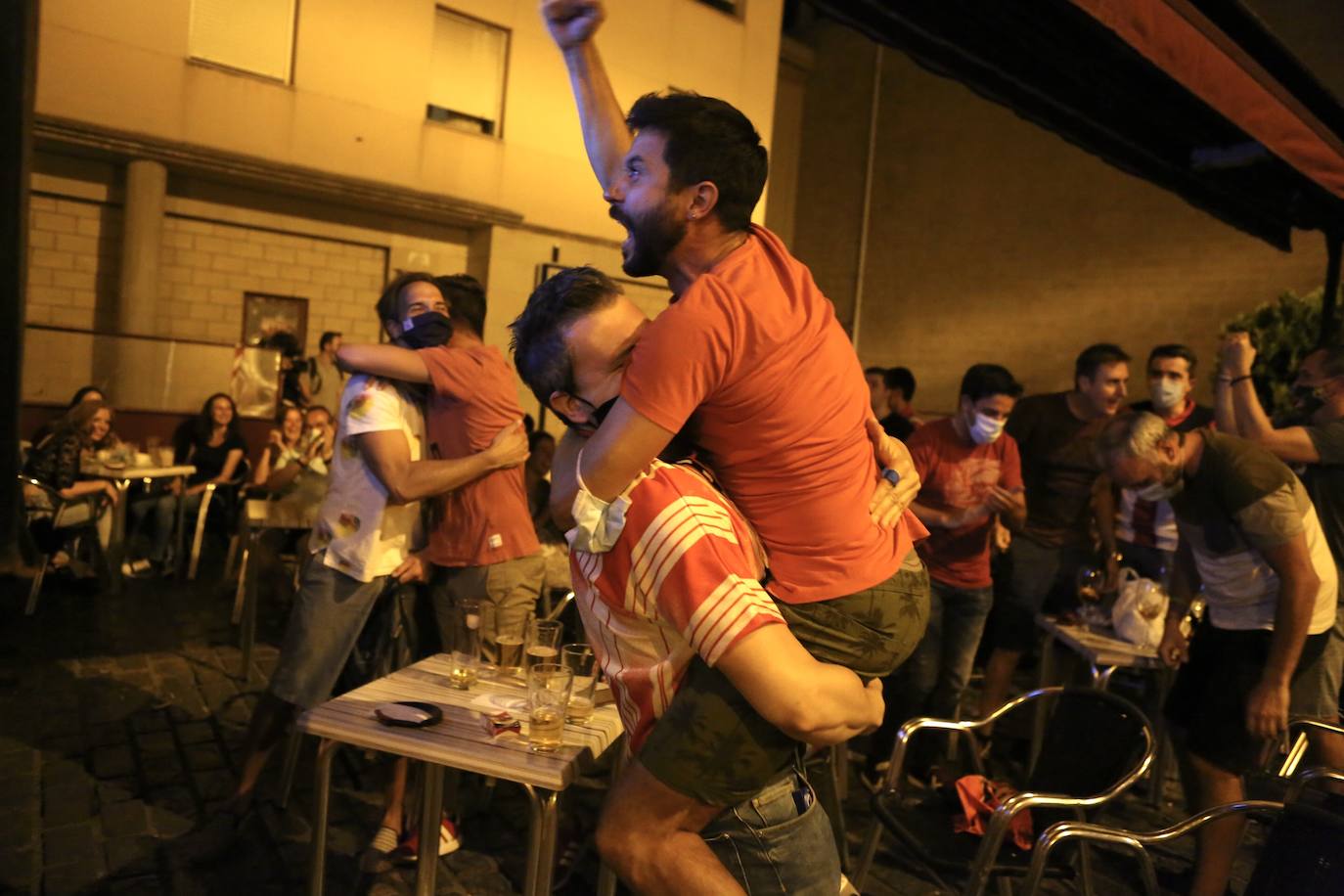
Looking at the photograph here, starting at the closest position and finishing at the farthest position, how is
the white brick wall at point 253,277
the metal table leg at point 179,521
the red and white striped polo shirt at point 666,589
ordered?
the red and white striped polo shirt at point 666,589 < the metal table leg at point 179,521 < the white brick wall at point 253,277

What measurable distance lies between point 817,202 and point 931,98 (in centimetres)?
290

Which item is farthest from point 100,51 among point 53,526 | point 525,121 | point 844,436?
point 844,436

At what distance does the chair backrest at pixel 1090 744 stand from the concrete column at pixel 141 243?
11447 mm

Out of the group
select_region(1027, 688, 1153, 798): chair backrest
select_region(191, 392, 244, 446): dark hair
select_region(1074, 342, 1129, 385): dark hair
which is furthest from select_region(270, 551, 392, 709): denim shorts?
select_region(191, 392, 244, 446): dark hair

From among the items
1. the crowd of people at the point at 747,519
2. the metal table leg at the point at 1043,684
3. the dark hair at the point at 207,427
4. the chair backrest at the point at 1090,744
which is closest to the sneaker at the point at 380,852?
the crowd of people at the point at 747,519

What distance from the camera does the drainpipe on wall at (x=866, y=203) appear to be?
1691 centimetres

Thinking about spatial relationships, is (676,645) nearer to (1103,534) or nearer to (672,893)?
(672,893)

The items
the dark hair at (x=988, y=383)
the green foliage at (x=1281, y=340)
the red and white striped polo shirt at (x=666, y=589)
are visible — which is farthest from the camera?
the green foliage at (x=1281, y=340)

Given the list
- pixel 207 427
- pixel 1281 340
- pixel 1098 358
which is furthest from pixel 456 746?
pixel 1281 340

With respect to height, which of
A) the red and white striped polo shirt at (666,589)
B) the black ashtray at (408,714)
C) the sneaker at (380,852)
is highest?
the red and white striped polo shirt at (666,589)

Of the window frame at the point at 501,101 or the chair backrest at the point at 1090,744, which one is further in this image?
the window frame at the point at 501,101

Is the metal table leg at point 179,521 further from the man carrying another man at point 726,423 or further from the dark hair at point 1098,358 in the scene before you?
the man carrying another man at point 726,423

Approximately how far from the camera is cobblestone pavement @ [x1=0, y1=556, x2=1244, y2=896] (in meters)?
3.24

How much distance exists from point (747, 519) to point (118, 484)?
22.9 ft
